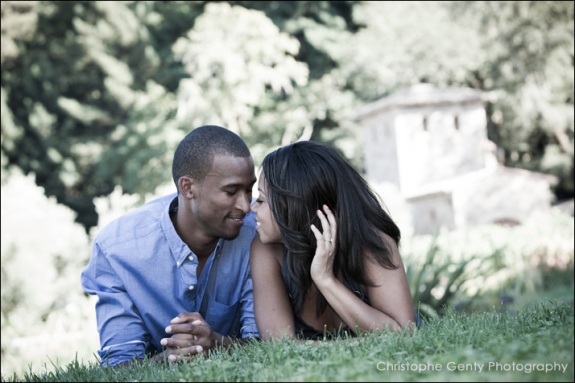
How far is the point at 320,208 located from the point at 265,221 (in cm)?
33

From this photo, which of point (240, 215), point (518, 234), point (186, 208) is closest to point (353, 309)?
point (240, 215)

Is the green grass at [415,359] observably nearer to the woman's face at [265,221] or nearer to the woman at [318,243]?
the woman at [318,243]

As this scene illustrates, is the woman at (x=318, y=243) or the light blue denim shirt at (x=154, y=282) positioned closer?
the woman at (x=318, y=243)

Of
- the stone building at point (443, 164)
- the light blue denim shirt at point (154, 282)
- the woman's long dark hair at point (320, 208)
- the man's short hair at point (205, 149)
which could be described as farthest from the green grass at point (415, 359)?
the stone building at point (443, 164)

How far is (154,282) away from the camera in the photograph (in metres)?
4.37

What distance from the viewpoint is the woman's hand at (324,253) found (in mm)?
3842

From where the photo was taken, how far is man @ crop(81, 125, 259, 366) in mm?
4273

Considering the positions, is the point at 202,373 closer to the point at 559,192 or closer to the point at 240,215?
the point at 240,215

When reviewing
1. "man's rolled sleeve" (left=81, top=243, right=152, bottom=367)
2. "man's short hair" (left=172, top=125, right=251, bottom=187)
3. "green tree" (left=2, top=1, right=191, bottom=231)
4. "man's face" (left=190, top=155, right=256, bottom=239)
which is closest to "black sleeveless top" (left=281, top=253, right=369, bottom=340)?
"man's face" (left=190, top=155, right=256, bottom=239)

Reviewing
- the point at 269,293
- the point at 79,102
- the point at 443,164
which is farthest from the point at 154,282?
the point at 79,102

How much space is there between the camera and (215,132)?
4477 millimetres

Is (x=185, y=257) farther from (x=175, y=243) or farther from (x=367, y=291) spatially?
(x=367, y=291)

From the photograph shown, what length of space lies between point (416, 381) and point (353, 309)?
163cm

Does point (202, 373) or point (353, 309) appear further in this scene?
point (353, 309)
